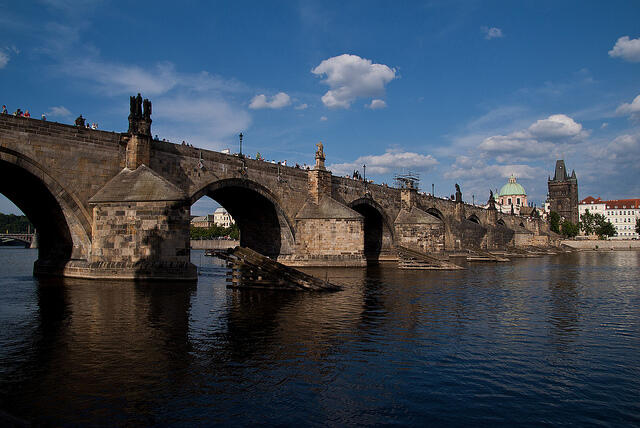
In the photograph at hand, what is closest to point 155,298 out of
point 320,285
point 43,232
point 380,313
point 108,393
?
point 320,285

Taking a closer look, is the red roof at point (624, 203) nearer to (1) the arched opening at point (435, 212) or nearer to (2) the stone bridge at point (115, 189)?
(1) the arched opening at point (435, 212)

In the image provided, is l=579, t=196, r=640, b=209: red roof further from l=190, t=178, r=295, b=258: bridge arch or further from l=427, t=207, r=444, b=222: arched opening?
l=190, t=178, r=295, b=258: bridge arch

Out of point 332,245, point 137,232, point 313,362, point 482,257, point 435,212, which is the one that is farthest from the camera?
point 435,212

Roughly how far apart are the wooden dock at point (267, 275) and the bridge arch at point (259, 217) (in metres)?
12.4

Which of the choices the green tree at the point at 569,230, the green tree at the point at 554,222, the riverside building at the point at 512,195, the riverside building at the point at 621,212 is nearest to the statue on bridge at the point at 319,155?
the green tree at the point at 554,222

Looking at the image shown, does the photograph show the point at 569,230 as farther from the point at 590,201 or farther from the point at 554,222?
the point at 590,201

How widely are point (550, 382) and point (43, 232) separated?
25224mm

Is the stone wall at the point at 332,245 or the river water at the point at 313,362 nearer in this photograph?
the river water at the point at 313,362

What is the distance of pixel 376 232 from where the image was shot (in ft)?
170

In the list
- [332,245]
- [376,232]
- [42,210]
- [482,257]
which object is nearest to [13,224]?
[376,232]

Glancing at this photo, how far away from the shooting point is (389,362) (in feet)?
30.2

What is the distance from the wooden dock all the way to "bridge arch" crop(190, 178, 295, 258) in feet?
40.8

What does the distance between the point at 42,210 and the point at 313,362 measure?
68.1 ft

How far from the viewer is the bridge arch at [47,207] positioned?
21.0m
